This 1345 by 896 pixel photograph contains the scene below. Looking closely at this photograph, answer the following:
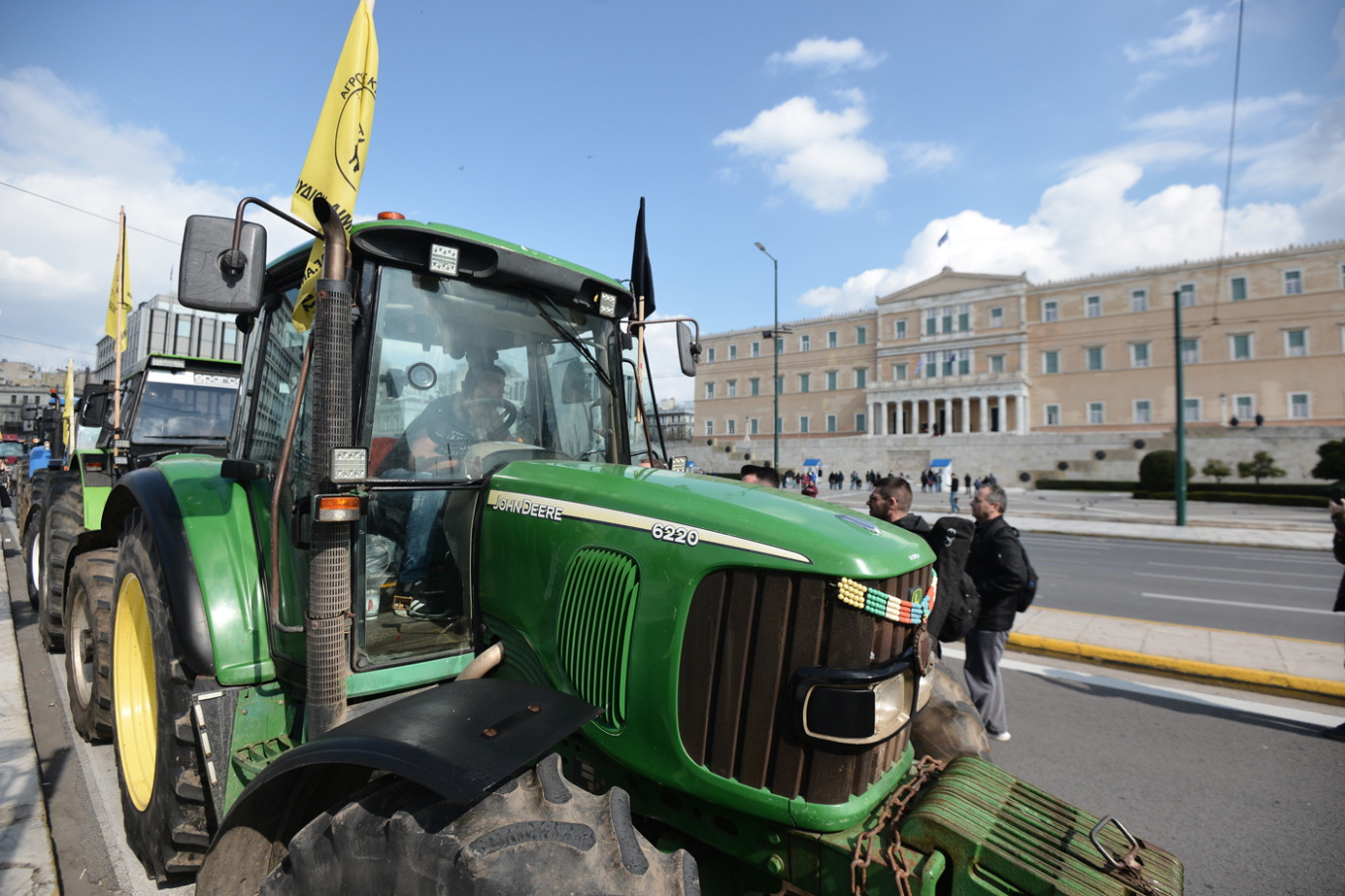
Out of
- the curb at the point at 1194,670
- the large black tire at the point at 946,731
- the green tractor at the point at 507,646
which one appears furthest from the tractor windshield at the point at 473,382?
the curb at the point at 1194,670

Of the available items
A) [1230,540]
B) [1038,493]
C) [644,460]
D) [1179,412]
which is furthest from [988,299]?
[644,460]

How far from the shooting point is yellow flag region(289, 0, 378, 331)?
2.24 meters

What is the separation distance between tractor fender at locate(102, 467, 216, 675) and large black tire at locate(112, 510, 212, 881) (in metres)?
0.10

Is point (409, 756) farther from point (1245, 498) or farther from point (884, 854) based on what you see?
point (1245, 498)

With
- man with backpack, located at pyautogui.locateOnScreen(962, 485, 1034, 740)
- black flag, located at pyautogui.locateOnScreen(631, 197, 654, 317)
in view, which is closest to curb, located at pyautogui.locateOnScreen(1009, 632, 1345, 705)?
man with backpack, located at pyautogui.locateOnScreen(962, 485, 1034, 740)

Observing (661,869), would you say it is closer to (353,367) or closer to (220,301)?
(353,367)

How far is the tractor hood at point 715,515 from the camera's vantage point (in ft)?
5.92

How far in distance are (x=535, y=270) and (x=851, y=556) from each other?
170cm

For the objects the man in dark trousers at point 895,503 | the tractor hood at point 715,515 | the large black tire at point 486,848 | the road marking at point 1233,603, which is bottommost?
the road marking at point 1233,603

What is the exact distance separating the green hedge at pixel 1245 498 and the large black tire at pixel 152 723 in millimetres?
38168

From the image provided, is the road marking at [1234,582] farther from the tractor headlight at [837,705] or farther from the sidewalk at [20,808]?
the sidewalk at [20,808]

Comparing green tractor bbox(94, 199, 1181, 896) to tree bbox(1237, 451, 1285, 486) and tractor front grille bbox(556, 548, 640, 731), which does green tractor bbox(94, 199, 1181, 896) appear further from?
tree bbox(1237, 451, 1285, 486)

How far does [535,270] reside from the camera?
2.75 m

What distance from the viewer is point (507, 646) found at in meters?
2.39
